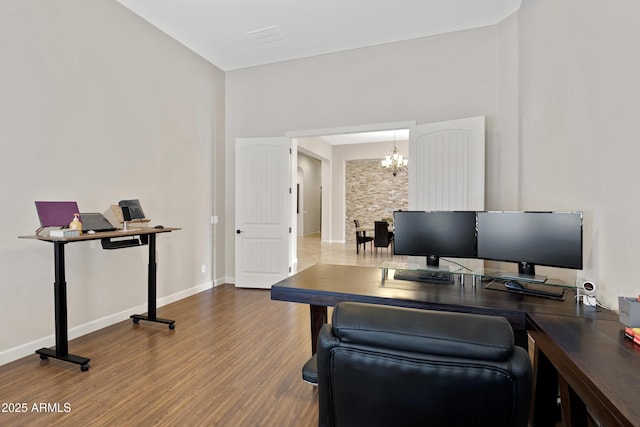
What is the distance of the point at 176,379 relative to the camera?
2.32 metres

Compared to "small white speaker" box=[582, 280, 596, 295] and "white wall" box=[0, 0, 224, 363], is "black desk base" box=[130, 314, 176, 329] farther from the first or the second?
"small white speaker" box=[582, 280, 596, 295]

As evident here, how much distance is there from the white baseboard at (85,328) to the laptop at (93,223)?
3.35 feet

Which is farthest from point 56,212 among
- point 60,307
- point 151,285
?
point 151,285

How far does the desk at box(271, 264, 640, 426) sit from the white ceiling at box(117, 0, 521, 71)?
2.96 m

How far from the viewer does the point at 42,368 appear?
2.47m

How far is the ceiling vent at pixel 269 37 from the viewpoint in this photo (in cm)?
403

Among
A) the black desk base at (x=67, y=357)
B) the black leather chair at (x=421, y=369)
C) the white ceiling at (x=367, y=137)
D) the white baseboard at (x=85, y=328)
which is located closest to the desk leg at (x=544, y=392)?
the black leather chair at (x=421, y=369)

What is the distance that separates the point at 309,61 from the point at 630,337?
181 inches

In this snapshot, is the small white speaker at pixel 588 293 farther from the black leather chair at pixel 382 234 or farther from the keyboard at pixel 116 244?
the black leather chair at pixel 382 234

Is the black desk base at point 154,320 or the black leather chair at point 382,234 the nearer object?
the black desk base at point 154,320

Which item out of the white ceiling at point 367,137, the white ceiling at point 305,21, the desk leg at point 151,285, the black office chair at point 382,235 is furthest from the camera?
the white ceiling at point 367,137

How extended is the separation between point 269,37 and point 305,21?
1.93 ft

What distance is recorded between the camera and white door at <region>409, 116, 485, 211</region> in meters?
3.67

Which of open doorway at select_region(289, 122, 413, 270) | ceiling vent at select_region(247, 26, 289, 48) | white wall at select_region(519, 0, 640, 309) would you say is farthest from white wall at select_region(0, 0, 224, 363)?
open doorway at select_region(289, 122, 413, 270)
